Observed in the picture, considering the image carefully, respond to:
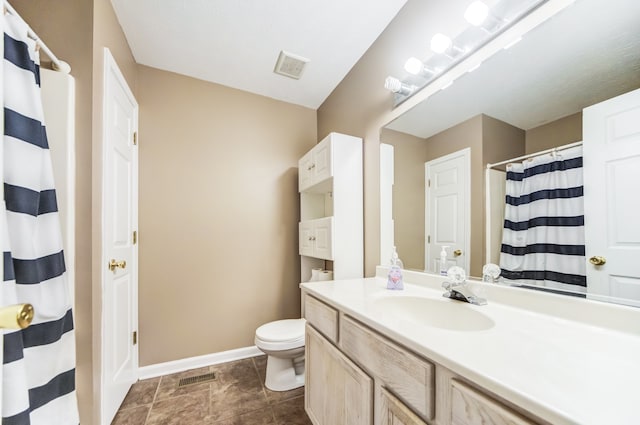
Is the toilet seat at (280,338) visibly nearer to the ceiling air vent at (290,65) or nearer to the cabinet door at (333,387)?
the cabinet door at (333,387)

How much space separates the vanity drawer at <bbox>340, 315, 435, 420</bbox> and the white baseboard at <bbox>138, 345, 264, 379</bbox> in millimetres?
1552

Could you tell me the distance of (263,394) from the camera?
66.8 inches

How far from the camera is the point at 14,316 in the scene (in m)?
0.44

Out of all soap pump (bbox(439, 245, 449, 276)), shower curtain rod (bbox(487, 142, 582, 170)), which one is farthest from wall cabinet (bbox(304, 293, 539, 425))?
shower curtain rod (bbox(487, 142, 582, 170))

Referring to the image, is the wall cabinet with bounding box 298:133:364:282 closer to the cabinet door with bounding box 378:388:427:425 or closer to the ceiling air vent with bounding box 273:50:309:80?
the ceiling air vent with bounding box 273:50:309:80

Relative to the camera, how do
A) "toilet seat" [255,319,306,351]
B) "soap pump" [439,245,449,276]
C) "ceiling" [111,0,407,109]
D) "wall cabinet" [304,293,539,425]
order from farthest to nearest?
1. "toilet seat" [255,319,306,351]
2. "ceiling" [111,0,407,109]
3. "soap pump" [439,245,449,276]
4. "wall cabinet" [304,293,539,425]

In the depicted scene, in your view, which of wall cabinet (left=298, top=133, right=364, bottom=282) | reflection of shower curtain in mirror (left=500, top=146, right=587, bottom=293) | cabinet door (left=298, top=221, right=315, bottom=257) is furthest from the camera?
cabinet door (left=298, top=221, right=315, bottom=257)

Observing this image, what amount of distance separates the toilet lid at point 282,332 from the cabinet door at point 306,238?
0.54m

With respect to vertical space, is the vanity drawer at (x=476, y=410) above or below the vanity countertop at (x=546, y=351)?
below

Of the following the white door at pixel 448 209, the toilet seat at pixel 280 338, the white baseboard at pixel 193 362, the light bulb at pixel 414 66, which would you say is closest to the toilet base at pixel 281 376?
the toilet seat at pixel 280 338

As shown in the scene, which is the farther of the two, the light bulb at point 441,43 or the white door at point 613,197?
the light bulb at point 441,43

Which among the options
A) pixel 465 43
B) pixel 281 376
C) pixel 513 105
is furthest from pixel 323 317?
pixel 465 43

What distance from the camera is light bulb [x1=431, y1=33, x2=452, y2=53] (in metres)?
1.18

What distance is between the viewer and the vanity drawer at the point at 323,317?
109 centimetres
